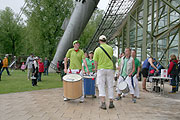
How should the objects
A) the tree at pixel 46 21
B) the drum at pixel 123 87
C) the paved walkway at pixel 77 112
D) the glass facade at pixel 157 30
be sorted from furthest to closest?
the tree at pixel 46 21 < the glass facade at pixel 157 30 < the drum at pixel 123 87 < the paved walkway at pixel 77 112

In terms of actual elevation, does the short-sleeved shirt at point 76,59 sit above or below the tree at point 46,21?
below

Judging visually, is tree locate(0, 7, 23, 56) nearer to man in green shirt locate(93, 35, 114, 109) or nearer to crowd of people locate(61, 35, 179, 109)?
crowd of people locate(61, 35, 179, 109)

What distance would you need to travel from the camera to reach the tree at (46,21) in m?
27.5

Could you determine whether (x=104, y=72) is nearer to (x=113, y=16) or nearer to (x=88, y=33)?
(x=113, y=16)

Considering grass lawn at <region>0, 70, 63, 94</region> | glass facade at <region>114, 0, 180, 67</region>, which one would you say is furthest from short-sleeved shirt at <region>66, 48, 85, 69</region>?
glass facade at <region>114, 0, 180, 67</region>

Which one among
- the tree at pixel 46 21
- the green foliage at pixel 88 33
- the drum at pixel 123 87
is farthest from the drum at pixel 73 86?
the green foliage at pixel 88 33

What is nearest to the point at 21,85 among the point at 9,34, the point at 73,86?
the point at 73,86

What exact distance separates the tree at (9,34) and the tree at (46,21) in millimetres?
14136

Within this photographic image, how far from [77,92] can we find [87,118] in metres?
1.40

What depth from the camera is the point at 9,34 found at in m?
41.0

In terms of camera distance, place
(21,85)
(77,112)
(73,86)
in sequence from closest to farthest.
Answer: (77,112) → (73,86) → (21,85)

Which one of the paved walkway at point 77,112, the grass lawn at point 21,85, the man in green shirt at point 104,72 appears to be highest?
the man in green shirt at point 104,72

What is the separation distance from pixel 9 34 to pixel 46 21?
17416 millimetres

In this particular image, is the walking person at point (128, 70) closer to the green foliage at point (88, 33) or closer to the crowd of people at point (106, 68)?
the crowd of people at point (106, 68)
